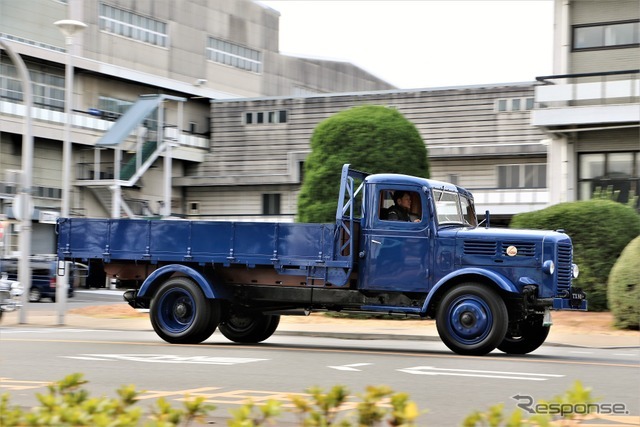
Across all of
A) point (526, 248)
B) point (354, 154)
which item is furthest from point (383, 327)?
point (526, 248)

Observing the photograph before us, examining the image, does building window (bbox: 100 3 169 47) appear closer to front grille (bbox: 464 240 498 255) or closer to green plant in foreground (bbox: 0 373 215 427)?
front grille (bbox: 464 240 498 255)

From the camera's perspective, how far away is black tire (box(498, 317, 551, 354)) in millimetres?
16641

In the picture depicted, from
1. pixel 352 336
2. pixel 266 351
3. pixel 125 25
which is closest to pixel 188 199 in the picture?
pixel 125 25

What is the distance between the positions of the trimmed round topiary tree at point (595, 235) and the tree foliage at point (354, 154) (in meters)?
3.73

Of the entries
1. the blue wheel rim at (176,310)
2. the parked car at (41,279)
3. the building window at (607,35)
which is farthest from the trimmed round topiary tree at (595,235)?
the parked car at (41,279)

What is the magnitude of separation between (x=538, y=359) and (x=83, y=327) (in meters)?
12.3

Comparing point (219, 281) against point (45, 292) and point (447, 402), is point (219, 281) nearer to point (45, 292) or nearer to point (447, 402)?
point (447, 402)

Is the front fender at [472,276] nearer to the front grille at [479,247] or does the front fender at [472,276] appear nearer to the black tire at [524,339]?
the front grille at [479,247]

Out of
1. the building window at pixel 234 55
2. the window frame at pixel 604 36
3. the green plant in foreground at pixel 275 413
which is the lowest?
the green plant in foreground at pixel 275 413

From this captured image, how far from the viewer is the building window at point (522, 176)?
47.2m

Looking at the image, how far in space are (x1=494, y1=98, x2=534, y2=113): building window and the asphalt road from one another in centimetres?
2957

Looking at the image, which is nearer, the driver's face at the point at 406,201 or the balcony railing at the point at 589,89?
the driver's face at the point at 406,201

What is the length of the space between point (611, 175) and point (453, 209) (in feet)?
50.5

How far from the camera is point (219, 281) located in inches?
690
